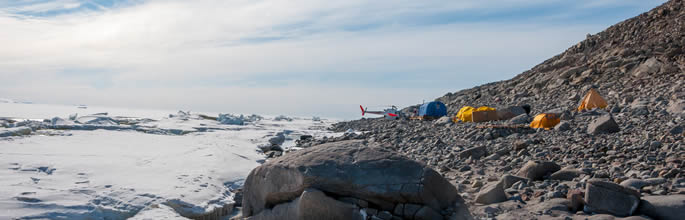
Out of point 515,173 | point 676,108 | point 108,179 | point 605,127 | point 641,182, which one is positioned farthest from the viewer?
point 676,108

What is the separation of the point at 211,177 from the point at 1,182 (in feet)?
11.5

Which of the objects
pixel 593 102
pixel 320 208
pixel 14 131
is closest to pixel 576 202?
pixel 320 208

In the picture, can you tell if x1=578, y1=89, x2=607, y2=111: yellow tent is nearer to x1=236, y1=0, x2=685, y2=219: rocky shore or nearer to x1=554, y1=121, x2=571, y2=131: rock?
A: x1=236, y1=0, x2=685, y2=219: rocky shore

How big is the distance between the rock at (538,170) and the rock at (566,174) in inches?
6.3

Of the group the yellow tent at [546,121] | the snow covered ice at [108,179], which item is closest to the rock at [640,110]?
the yellow tent at [546,121]

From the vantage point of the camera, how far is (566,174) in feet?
19.8

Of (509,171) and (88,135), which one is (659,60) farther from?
(88,135)

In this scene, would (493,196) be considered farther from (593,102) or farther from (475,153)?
(593,102)

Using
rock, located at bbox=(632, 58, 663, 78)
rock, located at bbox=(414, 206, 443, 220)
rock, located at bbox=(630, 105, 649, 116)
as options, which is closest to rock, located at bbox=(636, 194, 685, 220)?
rock, located at bbox=(414, 206, 443, 220)

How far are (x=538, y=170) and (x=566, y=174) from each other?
374mm

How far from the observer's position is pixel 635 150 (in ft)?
23.2

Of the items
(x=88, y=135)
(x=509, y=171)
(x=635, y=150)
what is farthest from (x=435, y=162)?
(x=88, y=135)

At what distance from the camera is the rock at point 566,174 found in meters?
5.98

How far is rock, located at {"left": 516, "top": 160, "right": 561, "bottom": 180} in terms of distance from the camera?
6.21 m
